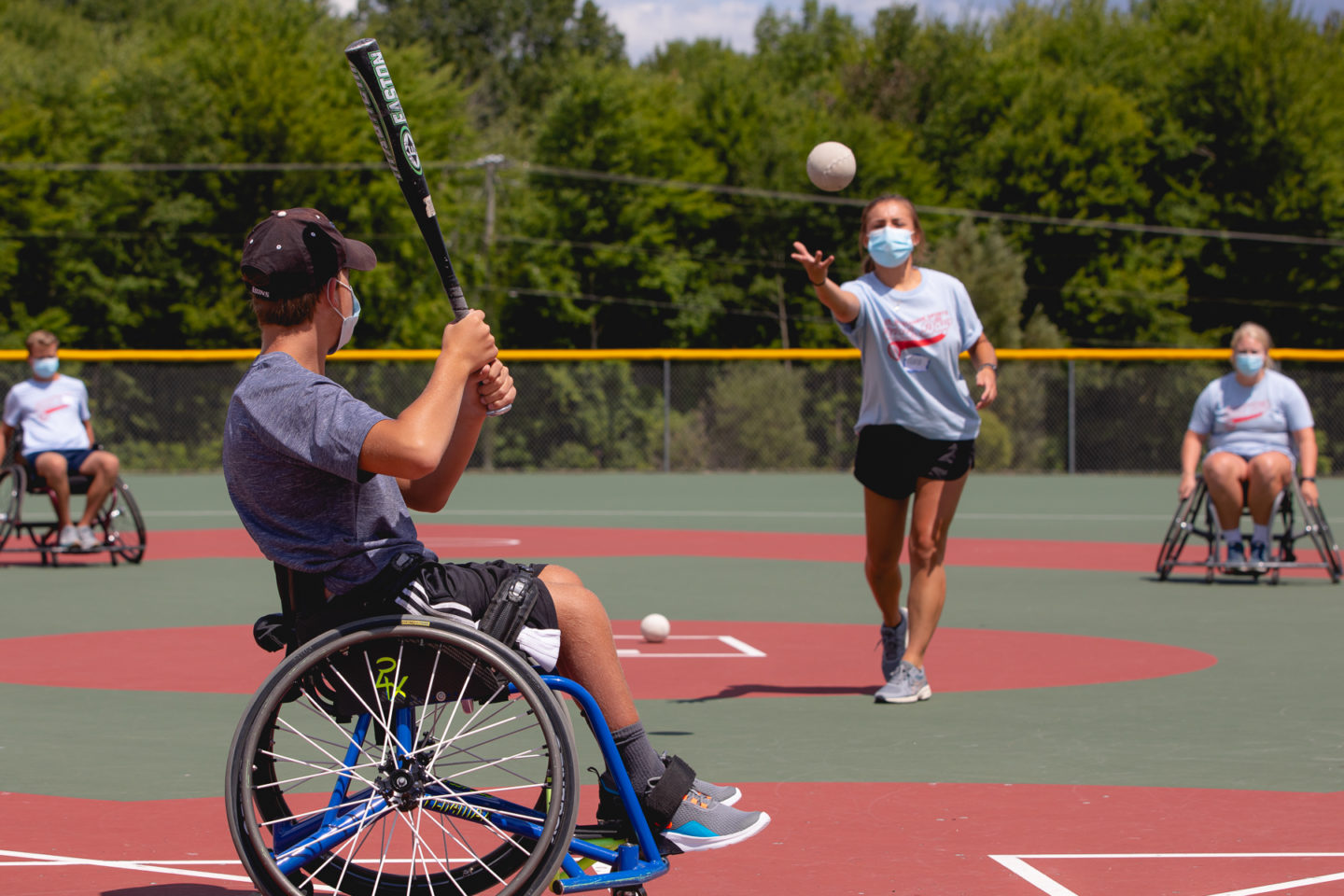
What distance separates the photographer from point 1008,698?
6719 millimetres

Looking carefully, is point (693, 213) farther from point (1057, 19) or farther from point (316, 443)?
point (316, 443)

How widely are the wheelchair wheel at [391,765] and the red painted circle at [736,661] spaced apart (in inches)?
126

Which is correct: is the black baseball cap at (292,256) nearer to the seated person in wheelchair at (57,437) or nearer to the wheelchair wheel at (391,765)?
the wheelchair wheel at (391,765)

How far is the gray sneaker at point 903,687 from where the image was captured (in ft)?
21.5

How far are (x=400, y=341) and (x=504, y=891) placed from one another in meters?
37.6

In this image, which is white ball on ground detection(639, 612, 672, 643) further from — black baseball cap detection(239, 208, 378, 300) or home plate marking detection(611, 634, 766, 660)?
black baseball cap detection(239, 208, 378, 300)

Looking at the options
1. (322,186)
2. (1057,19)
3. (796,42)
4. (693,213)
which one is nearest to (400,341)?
(322,186)

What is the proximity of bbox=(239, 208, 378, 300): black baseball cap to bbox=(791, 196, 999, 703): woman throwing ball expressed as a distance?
325 centimetres

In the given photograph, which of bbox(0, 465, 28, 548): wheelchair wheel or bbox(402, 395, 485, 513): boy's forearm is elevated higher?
bbox(402, 395, 485, 513): boy's forearm

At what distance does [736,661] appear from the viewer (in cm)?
782

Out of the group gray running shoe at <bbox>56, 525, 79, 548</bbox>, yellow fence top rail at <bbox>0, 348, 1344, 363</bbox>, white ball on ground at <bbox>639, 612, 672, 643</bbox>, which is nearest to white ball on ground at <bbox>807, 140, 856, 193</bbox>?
white ball on ground at <bbox>639, 612, 672, 643</bbox>

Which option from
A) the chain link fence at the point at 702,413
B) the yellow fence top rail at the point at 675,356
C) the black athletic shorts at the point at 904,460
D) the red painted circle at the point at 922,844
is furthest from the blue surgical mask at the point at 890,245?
the chain link fence at the point at 702,413

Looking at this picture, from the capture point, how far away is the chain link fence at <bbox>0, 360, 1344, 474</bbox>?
24.5 meters

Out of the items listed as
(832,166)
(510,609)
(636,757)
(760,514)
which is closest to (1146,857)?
(636,757)
